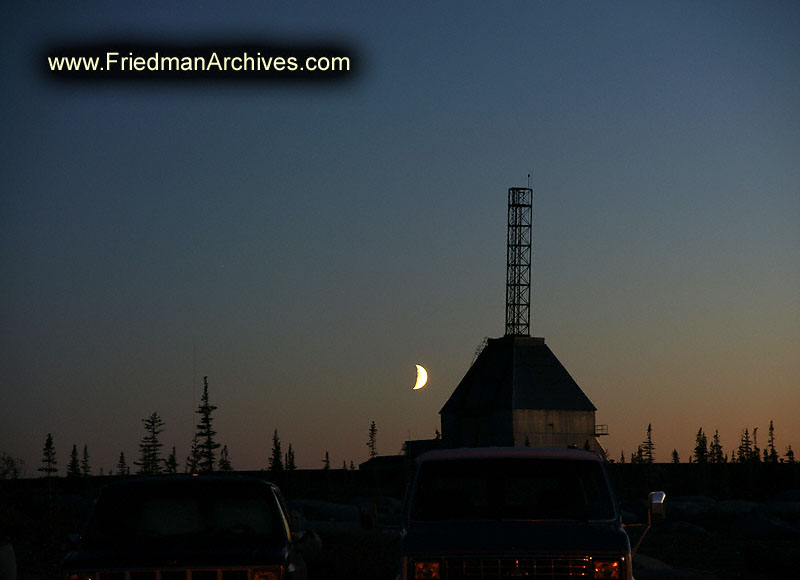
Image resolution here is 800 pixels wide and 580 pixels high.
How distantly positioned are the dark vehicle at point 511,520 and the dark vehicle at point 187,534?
1337 mm

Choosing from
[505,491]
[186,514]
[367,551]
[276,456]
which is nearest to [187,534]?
[186,514]

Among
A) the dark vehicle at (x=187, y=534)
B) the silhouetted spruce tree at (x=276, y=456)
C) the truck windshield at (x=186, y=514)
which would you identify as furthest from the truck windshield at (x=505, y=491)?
the silhouetted spruce tree at (x=276, y=456)

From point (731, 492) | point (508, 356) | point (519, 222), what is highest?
point (519, 222)

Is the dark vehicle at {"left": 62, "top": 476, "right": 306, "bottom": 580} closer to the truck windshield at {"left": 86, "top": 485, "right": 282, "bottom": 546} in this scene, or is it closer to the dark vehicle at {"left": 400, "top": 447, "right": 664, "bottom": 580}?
the truck windshield at {"left": 86, "top": 485, "right": 282, "bottom": 546}

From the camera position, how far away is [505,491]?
12234mm

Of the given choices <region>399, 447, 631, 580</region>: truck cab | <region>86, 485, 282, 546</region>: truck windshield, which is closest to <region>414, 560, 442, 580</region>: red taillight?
<region>399, 447, 631, 580</region>: truck cab

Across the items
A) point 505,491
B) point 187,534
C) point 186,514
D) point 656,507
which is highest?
point 505,491

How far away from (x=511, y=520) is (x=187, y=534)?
3121 millimetres

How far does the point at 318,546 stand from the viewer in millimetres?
26656

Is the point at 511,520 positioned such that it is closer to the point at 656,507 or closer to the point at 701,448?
the point at 656,507

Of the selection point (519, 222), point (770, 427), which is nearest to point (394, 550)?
point (519, 222)

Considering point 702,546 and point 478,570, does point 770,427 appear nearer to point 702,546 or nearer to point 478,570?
point 702,546

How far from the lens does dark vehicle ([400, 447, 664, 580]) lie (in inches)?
437

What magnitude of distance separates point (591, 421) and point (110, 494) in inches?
3267
